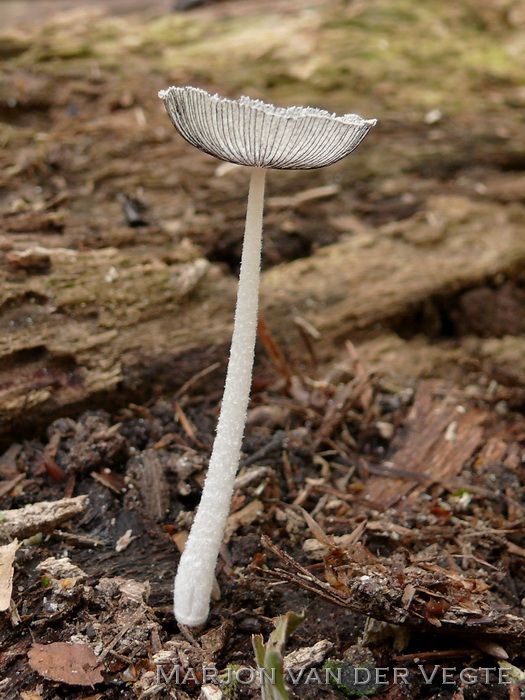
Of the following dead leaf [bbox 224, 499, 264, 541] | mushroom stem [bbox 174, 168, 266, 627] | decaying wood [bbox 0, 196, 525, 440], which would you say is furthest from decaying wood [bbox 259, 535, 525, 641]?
decaying wood [bbox 0, 196, 525, 440]

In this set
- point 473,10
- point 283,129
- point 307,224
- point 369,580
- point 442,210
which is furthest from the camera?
point 473,10

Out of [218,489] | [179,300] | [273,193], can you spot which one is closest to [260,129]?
[218,489]

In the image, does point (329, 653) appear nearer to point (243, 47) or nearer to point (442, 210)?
point (442, 210)

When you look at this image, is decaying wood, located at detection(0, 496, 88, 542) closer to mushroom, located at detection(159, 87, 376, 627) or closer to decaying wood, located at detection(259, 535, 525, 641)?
mushroom, located at detection(159, 87, 376, 627)

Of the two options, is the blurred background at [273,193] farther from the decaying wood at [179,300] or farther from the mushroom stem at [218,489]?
the mushroom stem at [218,489]

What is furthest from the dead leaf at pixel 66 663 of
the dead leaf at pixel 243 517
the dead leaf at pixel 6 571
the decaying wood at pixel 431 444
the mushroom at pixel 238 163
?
the decaying wood at pixel 431 444

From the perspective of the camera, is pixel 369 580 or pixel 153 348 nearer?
pixel 369 580

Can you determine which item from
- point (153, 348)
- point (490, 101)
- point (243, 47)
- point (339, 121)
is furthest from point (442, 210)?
point (339, 121)
